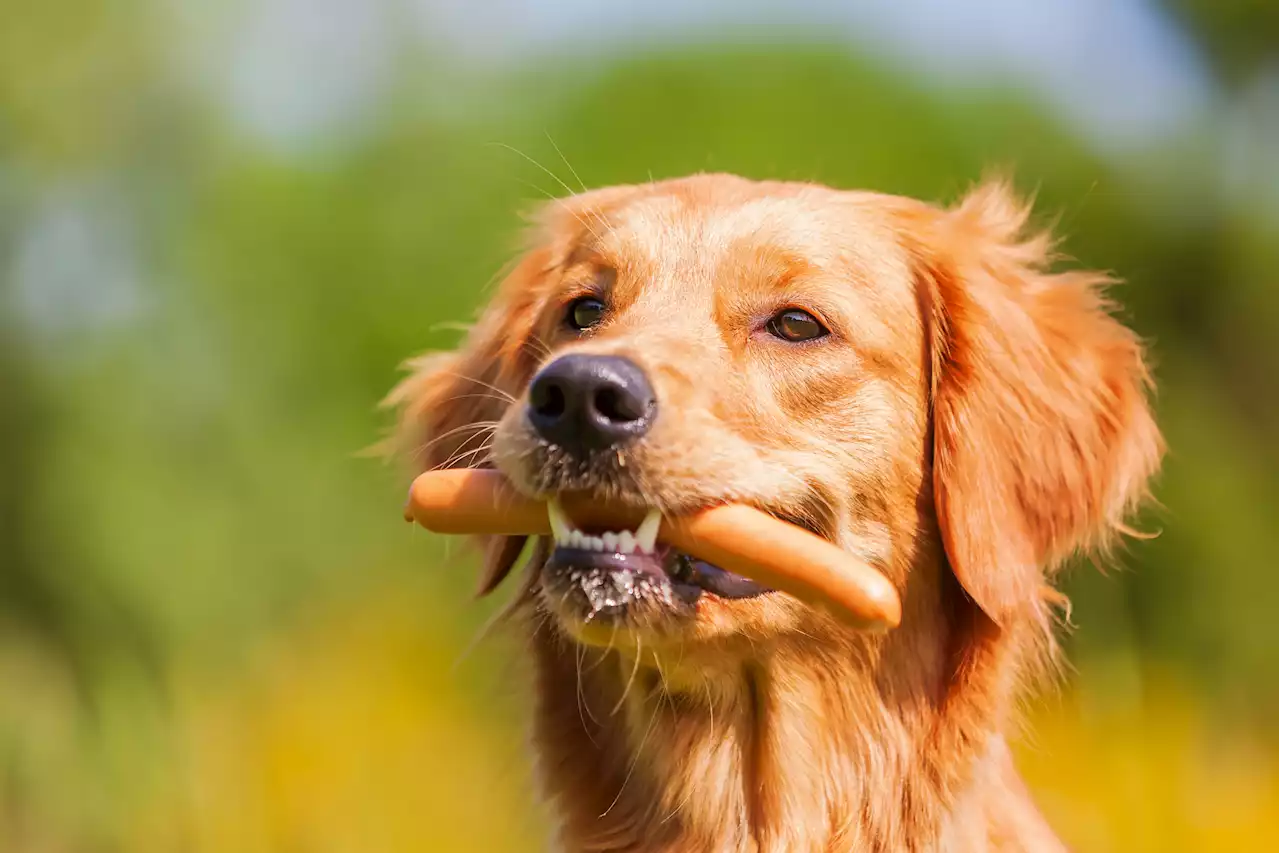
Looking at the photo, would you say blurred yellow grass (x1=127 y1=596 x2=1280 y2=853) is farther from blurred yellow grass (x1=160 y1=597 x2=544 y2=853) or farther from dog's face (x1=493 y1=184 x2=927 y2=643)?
dog's face (x1=493 y1=184 x2=927 y2=643)

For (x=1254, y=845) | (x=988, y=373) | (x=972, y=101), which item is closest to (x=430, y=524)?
(x=988, y=373)

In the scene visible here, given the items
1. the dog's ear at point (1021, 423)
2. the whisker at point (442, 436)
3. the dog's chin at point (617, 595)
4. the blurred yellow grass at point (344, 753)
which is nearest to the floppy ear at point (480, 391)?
the whisker at point (442, 436)

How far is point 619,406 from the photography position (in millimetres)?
2854

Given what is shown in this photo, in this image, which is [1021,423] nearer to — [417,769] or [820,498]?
[820,498]

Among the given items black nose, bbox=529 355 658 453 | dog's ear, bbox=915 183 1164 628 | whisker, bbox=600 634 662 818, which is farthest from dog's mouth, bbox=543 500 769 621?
A: dog's ear, bbox=915 183 1164 628

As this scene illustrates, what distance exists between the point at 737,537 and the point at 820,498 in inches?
14.4

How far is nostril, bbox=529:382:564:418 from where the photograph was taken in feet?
9.32

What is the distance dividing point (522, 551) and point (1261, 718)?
6.38 metres

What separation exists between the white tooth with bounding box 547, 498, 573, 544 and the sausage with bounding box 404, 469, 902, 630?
5 centimetres

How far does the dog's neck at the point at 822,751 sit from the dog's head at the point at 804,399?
20cm

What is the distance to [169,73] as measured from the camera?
10.5 metres

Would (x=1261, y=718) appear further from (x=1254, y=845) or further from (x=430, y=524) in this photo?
(x=430, y=524)

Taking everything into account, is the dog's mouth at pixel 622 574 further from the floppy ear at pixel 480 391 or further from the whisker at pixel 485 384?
the floppy ear at pixel 480 391

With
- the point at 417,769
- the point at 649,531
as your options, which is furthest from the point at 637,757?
the point at 417,769
